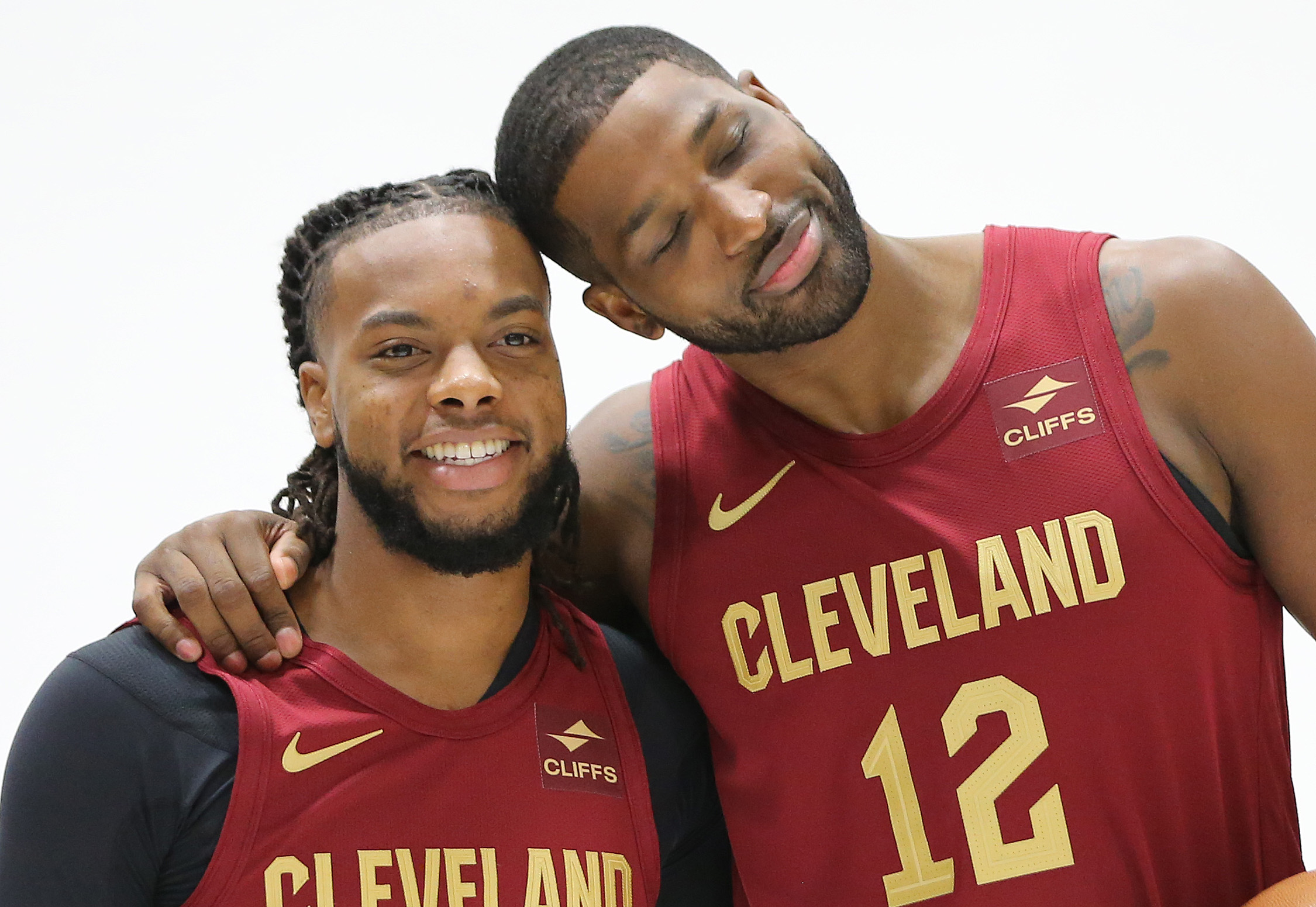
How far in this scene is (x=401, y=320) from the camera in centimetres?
144

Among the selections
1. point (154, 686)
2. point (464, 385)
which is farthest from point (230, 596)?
point (464, 385)

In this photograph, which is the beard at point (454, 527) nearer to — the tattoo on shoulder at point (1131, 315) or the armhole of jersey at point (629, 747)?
the armhole of jersey at point (629, 747)

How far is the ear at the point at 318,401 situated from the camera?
60.9 inches

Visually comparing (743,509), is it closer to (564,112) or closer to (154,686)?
(564,112)

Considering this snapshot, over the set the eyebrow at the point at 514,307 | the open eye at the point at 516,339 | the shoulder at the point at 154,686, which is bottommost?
the shoulder at the point at 154,686

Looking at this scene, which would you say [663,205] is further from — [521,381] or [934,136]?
[934,136]

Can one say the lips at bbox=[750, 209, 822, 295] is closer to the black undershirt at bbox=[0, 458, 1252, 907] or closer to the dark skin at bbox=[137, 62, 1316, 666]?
the dark skin at bbox=[137, 62, 1316, 666]

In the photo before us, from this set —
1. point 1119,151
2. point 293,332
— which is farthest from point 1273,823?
point 1119,151

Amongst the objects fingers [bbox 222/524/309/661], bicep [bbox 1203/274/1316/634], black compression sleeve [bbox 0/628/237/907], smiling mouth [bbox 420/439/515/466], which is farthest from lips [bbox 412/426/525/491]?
bicep [bbox 1203/274/1316/634]

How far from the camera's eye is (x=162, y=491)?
251 centimetres

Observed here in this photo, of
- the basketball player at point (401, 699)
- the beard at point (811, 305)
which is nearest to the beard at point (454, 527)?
the basketball player at point (401, 699)

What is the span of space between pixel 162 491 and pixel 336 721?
48.1 inches

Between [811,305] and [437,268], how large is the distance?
1.25 ft

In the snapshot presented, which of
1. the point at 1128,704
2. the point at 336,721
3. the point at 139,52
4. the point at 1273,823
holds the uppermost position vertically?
the point at 139,52
